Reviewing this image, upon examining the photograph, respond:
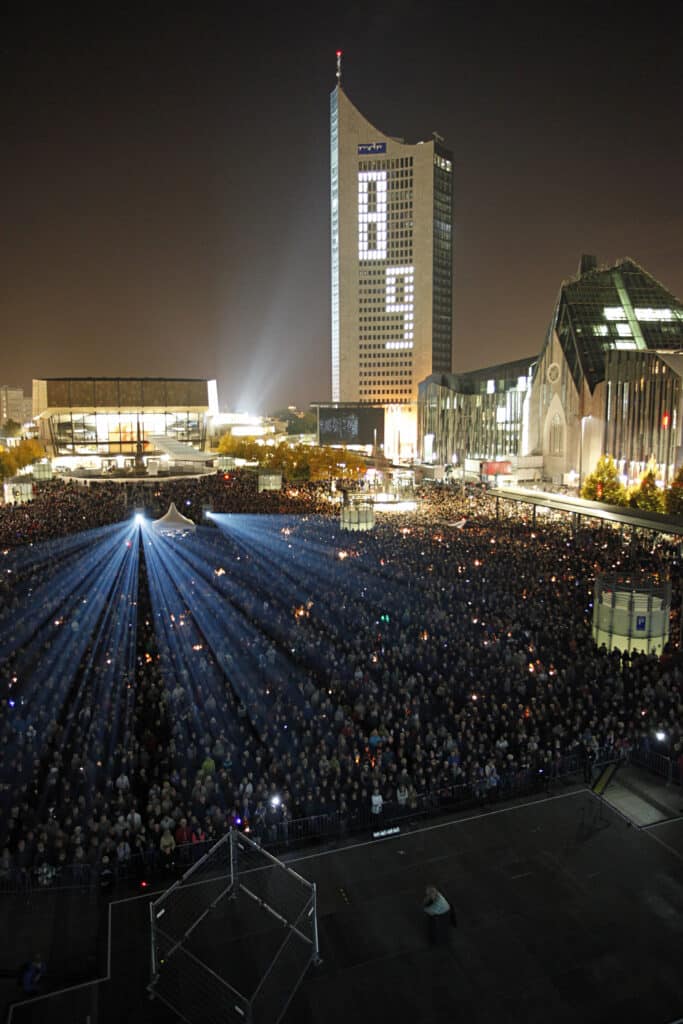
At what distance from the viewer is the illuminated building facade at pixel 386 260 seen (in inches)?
4993

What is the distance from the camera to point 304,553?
2698 cm

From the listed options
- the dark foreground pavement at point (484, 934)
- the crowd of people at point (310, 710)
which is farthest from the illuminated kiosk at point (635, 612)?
the dark foreground pavement at point (484, 934)

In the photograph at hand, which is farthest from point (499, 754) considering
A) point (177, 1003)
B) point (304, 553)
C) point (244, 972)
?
point (304, 553)

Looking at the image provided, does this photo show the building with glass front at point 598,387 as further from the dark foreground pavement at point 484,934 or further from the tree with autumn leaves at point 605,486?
the dark foreground pavement at point 484,934

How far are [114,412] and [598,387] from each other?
5899cm

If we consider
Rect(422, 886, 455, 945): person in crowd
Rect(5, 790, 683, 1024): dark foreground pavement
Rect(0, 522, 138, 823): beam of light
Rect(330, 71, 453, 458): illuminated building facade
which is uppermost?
Rect(330, 71, 453, 458): illuminated building facade

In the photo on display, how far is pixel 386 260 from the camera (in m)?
128

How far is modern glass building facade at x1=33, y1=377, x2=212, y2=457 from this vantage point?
267ft

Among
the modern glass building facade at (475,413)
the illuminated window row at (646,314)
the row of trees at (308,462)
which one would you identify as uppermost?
the illuminated window row at (646,314)

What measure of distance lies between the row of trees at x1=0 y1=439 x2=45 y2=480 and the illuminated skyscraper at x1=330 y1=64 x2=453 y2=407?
7013 centimetres

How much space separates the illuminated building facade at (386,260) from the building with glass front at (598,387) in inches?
2085

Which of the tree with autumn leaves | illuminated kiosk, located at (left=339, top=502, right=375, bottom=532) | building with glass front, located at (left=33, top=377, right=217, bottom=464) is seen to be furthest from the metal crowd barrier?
building with glass front, located at (left=33, top=377, right=217, bottom=464)

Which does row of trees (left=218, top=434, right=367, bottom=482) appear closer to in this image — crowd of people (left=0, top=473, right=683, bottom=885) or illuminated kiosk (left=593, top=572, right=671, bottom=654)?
crowd of people (left=0, top=473, right=683, bottom=885)

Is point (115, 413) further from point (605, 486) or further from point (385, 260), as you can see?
point (385, 260)
